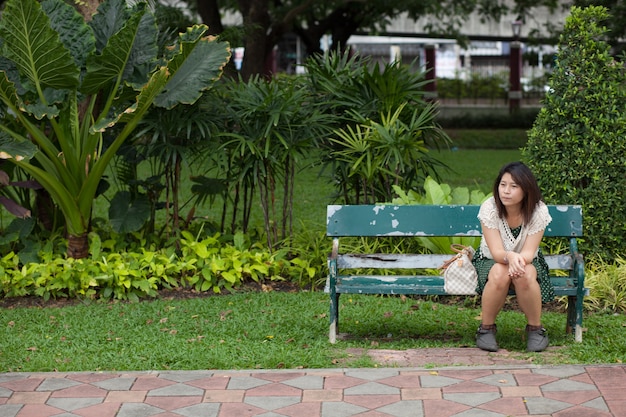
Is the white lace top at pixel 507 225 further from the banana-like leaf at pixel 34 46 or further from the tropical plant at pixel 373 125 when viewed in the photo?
the banana-like leaf at pixel 34 46

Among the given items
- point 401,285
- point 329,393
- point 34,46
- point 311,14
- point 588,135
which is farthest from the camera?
point 311,14

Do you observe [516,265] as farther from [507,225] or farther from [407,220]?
[407,220]

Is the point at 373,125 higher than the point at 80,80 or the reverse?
the reverse

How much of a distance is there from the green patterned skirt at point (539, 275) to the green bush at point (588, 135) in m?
1.46

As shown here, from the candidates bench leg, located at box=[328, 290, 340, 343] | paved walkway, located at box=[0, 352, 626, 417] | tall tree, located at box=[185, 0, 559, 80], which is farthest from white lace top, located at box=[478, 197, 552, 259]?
tall tree, located at box=[185, 0, 559, 80]

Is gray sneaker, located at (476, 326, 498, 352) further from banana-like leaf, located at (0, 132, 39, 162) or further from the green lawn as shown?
banana-like leaf, located at (0, 132, 39, 162)

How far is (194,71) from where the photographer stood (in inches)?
287

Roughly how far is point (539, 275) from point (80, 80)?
3.80m

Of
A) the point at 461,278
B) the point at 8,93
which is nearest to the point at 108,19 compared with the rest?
the point at 8,93

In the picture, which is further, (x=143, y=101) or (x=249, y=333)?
(x=143, y=101)

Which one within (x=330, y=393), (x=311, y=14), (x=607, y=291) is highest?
(x=311, y=14)

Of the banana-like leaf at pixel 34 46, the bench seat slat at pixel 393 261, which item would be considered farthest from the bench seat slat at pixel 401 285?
the banana-like leaf at pixel 34 46

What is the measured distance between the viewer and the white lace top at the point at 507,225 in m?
5.43

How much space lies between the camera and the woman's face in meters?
→ 5.35
